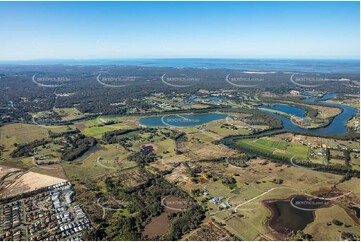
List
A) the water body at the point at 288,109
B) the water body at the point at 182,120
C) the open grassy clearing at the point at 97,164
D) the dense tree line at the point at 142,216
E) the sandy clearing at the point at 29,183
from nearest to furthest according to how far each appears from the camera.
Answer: the dense tree line at the point at 142,216 → the sandy clearing at the point at 29,183 → the open grassy clearing at the point at 97,164 → the water body at the point at 182,120 → the water body at the point at 288,109

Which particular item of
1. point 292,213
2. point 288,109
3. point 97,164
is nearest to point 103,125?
point 97,164

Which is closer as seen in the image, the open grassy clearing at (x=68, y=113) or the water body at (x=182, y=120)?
the water body at (x=182, y=120)

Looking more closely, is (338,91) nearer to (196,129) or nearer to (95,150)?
(196,129)

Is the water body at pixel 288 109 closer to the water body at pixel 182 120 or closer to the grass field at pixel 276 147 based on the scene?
the water body at pixel 182 120

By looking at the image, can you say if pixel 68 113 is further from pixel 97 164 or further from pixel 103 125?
pixel 97 164

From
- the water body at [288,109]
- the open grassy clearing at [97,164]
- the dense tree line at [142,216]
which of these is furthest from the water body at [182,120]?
the dense tree line at [142,216]

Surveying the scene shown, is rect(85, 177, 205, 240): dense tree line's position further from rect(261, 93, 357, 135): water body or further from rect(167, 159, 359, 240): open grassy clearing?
rect(261, 93, 357, 135): water body

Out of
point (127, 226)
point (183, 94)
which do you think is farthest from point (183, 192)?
point (183, 94)

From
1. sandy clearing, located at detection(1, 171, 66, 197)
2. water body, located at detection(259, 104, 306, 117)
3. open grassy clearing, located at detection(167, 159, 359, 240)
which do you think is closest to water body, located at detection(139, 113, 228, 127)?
water body, located at detection(259, 104, 306, 117)
